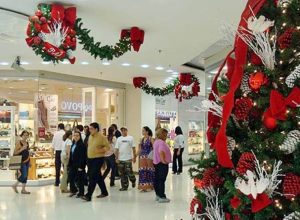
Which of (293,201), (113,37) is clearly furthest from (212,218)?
(113,37)

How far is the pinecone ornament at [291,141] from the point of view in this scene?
1.76 meters

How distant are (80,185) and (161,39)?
11.4ft

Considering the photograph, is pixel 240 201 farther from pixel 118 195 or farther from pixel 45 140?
pixel 45 140

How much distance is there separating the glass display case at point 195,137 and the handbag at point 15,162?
33.4 feet

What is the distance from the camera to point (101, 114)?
14.1 meters

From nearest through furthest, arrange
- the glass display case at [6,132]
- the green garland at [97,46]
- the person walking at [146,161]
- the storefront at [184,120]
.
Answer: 1. the green garland at [97,46]
2. the person walking at [146,161]
3. the glass display case at [6,132]
4. the storefront at [184,120]

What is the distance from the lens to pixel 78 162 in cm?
857

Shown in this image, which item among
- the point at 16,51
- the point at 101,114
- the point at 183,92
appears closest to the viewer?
the point at 16,51

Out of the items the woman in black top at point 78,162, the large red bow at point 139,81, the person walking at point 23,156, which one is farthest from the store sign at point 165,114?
the woman in black top at point 78,162

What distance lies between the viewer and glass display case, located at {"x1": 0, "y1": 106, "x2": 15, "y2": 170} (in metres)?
11.3

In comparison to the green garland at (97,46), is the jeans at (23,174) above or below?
below

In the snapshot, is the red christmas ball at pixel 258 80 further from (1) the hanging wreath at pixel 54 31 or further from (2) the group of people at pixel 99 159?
(2) the group of people at pixel 99 159

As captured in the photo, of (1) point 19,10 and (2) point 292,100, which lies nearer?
(2) point 292,100

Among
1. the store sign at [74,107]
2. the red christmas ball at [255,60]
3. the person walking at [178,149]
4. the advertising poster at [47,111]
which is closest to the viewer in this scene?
the red christmas ball at [255,60]
